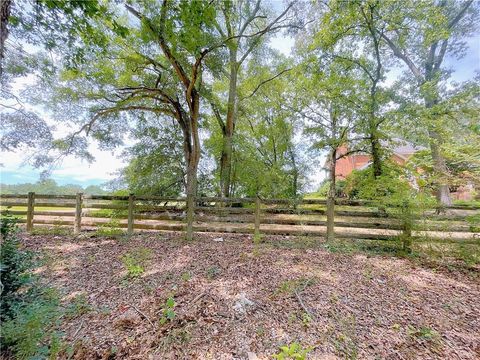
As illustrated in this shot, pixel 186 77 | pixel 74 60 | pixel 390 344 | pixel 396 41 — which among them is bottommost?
pixel 390 344

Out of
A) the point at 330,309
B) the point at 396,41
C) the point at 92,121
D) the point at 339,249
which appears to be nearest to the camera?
the point at 330,309

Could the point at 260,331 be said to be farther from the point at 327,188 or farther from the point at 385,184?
the point at 327,188

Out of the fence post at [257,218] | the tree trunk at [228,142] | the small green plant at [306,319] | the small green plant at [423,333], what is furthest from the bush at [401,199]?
the tree trunk at [228,142]

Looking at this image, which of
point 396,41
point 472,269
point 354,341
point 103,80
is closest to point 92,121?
point 103,80

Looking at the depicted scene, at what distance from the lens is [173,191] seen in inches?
332

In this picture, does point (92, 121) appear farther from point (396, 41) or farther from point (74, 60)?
point (396, 41)

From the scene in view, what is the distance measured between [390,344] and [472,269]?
3.24 m

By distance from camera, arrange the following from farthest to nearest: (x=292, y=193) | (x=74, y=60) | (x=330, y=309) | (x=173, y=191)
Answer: (x=292, y=193), (x=173, y=191), (x=74, y=60), (x=330, y=309)

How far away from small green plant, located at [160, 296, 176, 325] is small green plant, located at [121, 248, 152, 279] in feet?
3.93

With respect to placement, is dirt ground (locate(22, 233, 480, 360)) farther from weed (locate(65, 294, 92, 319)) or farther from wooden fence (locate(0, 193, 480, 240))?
wooden fence (locate(0, 193, 480, 240))

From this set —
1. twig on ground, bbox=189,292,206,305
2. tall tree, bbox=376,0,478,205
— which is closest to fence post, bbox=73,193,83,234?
twig on ground, bbox=189,292,206,305

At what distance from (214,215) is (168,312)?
3202 mm

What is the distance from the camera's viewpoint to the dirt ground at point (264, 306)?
205 centimetres

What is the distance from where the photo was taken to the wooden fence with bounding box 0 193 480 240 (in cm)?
489
